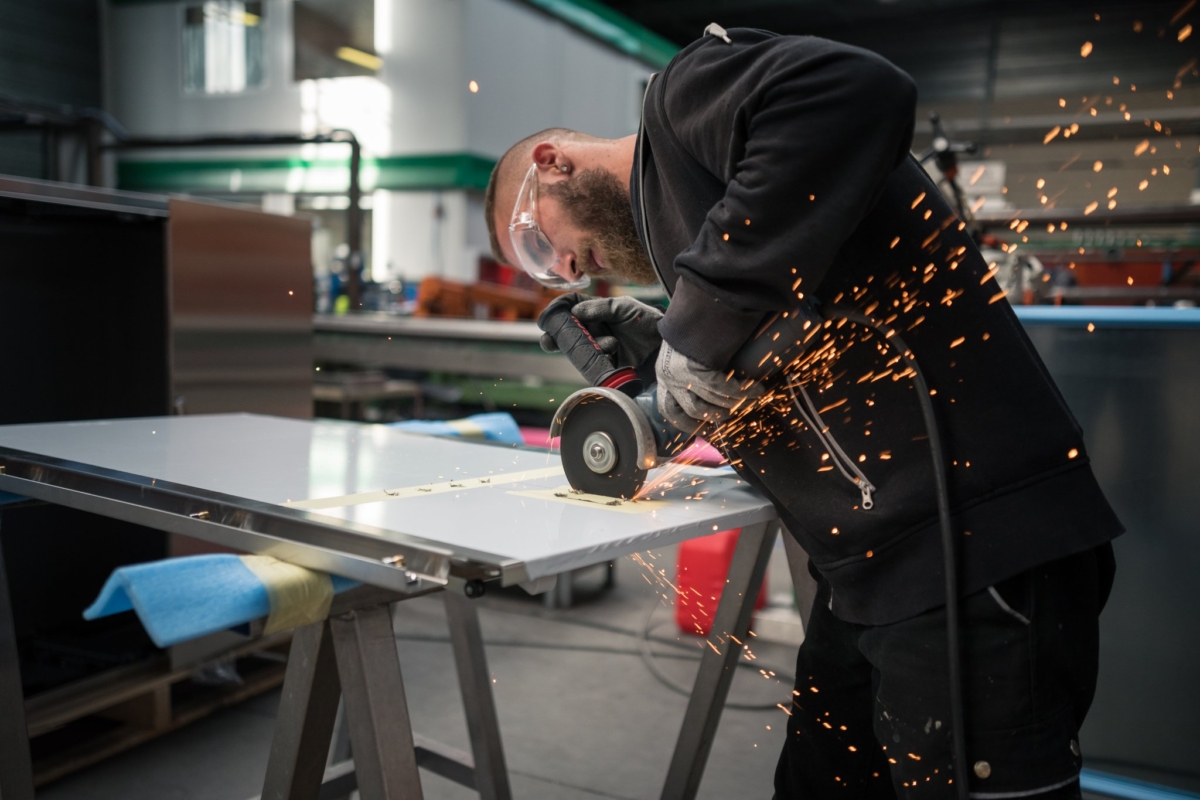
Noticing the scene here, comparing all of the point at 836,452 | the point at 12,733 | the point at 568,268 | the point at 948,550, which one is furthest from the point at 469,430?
the point at 948,550

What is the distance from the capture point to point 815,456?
1.15 metres

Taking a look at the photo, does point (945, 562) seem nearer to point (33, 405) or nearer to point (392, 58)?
point (33, 405)

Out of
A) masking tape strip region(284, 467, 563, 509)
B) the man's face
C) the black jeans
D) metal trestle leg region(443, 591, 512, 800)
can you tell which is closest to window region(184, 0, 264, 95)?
metal trestle leg region(443, 591, 512, 800)

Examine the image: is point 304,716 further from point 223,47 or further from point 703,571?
point 223,47

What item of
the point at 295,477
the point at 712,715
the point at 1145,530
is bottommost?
the point at 712,715

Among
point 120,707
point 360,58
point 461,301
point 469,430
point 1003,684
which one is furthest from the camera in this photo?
point 360,58

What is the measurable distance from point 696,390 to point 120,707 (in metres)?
2.28

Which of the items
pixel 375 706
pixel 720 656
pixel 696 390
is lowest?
pixel 720 656

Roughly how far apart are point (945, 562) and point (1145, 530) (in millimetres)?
1413

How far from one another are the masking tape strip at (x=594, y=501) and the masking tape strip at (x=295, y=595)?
1.16 ft

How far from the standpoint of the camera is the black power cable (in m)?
1.05

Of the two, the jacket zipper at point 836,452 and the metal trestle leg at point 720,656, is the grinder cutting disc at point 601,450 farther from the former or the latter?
the metal trestle leg at point 720,656

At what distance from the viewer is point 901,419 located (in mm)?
1099

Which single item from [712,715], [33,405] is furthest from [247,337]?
[712,715]
